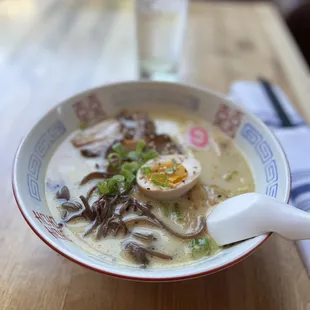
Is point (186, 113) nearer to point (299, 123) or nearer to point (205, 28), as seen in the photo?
point (299, 123)

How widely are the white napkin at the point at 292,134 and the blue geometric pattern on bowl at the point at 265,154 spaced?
12 centimetres

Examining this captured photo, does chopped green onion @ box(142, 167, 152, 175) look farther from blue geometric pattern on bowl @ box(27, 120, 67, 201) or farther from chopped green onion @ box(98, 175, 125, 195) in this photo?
blue geometric pattern on bowl @ box(27, 120, 67, 201)

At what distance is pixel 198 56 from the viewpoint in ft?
6.48

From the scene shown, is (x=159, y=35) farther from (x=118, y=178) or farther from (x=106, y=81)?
(x=118, y=178)

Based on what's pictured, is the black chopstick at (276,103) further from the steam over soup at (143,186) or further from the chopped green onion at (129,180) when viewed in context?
the chopped green onion at (129,180)

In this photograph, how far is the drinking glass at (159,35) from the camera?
63.1 inches

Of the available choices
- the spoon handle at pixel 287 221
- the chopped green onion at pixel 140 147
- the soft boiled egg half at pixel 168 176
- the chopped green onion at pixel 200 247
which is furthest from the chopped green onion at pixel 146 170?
the spoon handle at pixel 287 221

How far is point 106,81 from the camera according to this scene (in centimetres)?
178

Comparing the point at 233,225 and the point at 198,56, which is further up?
the point at 233,225

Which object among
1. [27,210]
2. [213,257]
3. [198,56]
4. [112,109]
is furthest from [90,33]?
[213,257]

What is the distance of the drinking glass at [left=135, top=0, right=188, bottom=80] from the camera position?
1.60 meters

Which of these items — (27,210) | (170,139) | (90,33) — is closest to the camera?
(27,210)

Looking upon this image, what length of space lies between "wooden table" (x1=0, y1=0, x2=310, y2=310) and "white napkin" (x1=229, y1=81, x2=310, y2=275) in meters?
0.06

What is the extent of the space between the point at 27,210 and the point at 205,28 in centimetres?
164
